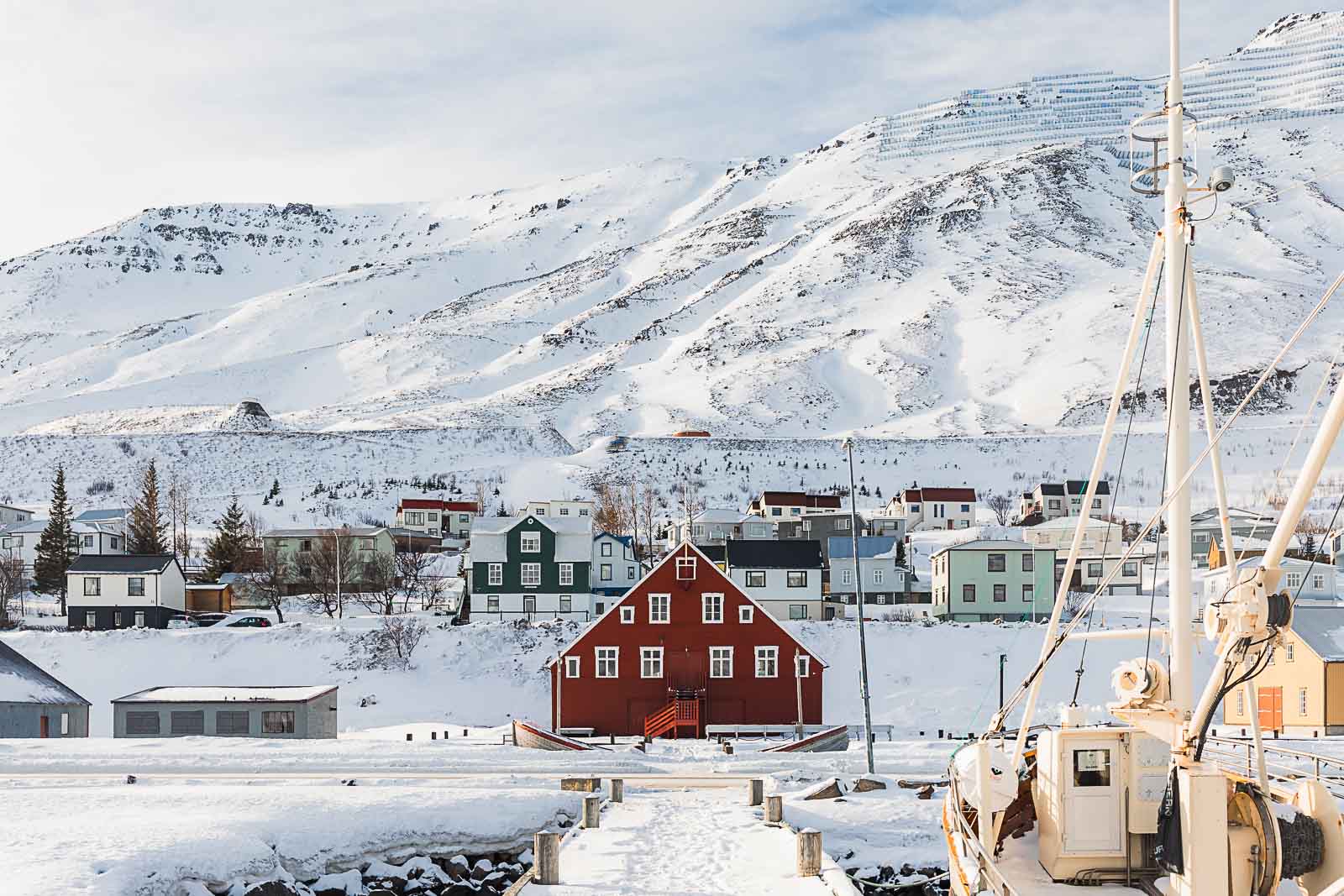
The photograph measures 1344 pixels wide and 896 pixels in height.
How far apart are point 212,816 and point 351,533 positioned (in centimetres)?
7110

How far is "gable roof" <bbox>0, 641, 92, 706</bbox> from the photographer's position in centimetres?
4800

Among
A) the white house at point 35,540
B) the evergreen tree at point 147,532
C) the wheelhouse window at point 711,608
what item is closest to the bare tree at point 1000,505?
the evergreen tree at point 147,532

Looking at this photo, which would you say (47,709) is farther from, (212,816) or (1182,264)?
(1182,264)

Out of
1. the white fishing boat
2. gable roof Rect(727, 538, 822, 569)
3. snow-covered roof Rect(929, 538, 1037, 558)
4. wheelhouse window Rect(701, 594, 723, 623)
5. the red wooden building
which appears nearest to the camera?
the white fishing boat

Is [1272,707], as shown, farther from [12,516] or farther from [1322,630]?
[12,516]

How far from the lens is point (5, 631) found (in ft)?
234

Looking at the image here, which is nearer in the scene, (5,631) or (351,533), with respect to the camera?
(5,631)

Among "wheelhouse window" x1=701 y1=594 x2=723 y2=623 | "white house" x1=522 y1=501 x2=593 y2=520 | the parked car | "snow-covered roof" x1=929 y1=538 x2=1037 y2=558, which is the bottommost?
the parked car

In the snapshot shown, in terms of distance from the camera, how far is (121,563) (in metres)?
→ 77.4

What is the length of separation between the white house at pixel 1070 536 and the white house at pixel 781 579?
956 inches

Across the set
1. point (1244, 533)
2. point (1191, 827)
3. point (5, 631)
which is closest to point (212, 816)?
point (1191, 827)

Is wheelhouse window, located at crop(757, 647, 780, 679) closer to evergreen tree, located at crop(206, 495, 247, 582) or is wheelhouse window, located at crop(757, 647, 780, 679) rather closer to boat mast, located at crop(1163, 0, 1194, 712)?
boat mast, located at crop(1163, 0, 1194, 712)

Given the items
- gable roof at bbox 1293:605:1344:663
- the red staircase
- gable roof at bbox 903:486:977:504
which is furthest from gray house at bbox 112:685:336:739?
gable roof at bbox 903:486:977:504

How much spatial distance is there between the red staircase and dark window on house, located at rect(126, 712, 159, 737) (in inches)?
703
